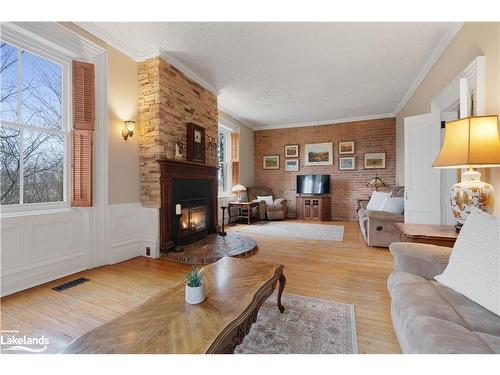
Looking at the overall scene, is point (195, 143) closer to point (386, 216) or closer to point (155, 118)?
point (155, 118)

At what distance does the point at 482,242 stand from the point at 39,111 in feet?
12.9

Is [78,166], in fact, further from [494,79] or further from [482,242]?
[494,79]

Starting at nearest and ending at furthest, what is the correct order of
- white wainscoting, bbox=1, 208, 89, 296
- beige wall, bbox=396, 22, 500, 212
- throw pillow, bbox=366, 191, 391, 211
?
beige wall, bbox=396, 22, 500, 212
white wainscoting, bbox=1, 208, 89, 296
throw pillow, bbox=366, 191, 391, 211

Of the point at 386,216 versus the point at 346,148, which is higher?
the point at 346,148

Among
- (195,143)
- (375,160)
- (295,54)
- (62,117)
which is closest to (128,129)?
(62,117)

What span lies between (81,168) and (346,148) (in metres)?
6.29

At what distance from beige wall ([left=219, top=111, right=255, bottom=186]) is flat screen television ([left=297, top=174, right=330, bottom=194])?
155 cm

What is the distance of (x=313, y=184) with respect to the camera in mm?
6938

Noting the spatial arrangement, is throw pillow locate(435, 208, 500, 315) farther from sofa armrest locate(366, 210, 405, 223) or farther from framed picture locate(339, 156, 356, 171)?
framed picture locate(339, 156, 356, 171)

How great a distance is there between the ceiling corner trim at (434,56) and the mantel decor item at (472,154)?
154 centimetres

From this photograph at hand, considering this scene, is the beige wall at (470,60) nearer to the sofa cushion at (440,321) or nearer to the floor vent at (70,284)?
the sofa cushion at (440,321)

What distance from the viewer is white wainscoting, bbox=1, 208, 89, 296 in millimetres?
2162

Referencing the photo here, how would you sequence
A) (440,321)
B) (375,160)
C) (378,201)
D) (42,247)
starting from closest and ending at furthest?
(440,321) < (42,247) < (378,201) < (375,160)

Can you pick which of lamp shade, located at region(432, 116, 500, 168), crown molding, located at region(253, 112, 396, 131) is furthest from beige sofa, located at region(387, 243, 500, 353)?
crown molding, located at region(253, 112, 396, 131)
